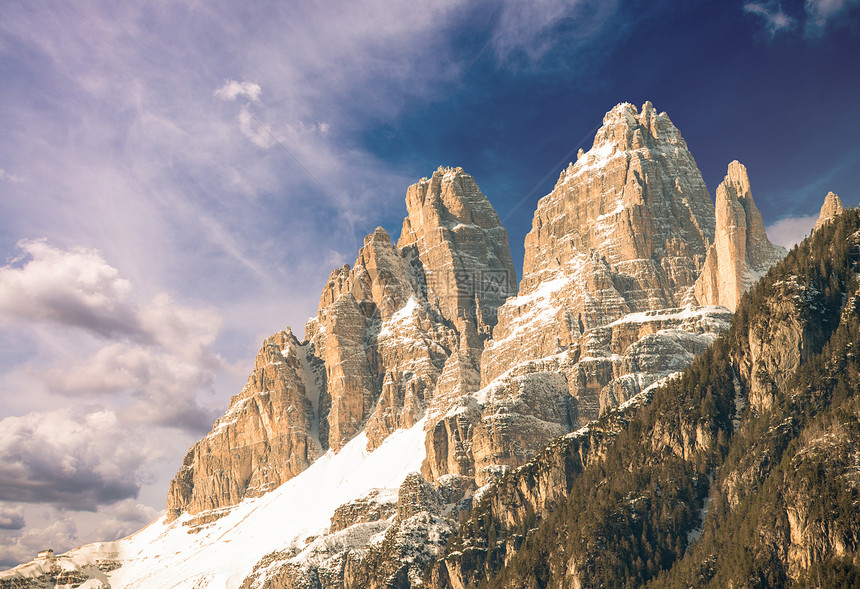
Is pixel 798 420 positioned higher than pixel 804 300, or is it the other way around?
pixel 804 300

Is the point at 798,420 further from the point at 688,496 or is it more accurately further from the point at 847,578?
the point at 847,578

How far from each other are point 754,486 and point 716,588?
23905mm

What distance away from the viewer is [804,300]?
198625 mm

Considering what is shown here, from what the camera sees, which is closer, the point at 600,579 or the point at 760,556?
the point at 760,556

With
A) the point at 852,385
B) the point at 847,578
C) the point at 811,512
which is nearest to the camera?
the point at 847,578

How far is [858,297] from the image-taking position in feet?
632

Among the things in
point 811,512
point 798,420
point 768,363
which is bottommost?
point 811,512

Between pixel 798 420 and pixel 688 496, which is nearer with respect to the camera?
pixel 798 420

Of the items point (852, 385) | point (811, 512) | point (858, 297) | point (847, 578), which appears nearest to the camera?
point (847, 578)

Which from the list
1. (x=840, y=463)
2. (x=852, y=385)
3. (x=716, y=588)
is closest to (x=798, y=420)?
(x=852, y=385)

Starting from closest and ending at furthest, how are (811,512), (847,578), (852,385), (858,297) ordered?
(847,578) < (811,512) < (852,385) < (858,297)

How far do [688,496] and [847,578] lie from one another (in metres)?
53.9

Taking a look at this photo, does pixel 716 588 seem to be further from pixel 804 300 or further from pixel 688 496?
pixel 804 300

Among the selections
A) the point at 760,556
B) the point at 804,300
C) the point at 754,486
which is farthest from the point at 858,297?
the point at 760,556
